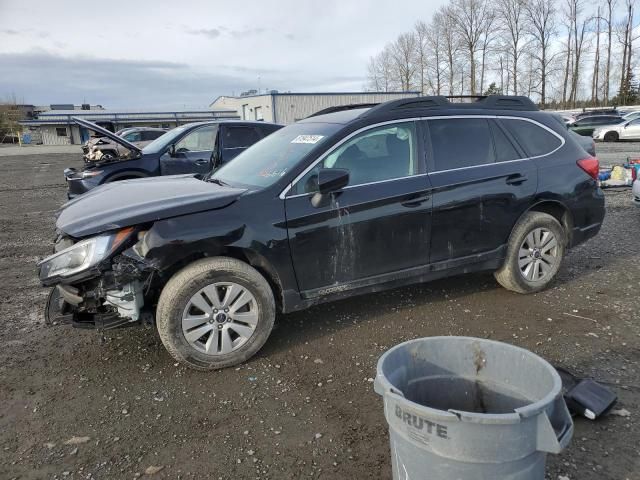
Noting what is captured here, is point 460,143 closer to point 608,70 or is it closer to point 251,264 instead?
point 251,264

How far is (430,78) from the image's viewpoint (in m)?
67.1

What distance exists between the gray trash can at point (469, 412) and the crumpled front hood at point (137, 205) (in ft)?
6.56

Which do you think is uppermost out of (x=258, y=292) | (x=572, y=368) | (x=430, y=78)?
(x=430, y=78)

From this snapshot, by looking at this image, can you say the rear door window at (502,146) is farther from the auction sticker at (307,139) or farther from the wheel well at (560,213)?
the auction sticker at (307,139)

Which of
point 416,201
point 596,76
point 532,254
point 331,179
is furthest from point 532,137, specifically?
point 596,76

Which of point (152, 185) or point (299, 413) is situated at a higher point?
point (152, 185)

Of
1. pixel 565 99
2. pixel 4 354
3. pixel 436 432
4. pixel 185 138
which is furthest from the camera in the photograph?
pixel 565 99

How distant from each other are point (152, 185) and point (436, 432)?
3439 mm

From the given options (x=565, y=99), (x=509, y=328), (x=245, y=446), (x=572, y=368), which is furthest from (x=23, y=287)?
(x=565, y=99)

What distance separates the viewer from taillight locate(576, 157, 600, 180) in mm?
4945

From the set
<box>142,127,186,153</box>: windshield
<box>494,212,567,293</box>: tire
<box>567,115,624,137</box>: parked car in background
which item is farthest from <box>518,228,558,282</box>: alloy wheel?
<box>567,115,624,137</box>: parked car in background

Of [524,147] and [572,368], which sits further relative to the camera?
[524,147]

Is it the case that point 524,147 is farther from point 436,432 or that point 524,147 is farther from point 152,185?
point 436,432

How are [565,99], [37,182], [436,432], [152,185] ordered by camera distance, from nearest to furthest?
[436,432] → [152,185] → [37,182] → [565,99]
